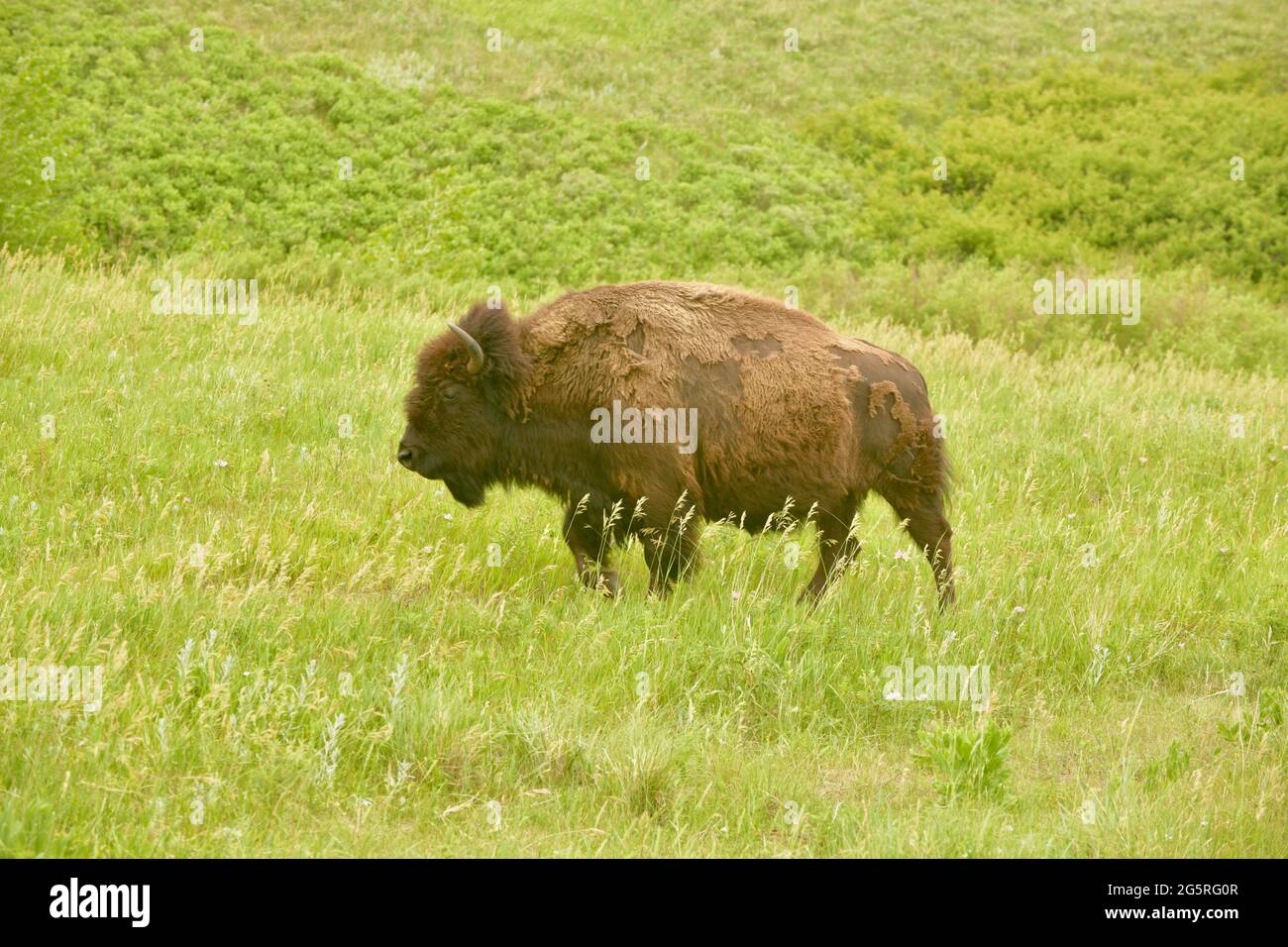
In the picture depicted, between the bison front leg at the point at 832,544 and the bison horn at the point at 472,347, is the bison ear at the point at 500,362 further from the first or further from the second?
the bison front leg at the point at 832,544

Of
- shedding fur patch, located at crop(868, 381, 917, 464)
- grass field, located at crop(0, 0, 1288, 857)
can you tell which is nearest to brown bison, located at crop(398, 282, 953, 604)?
shedding fur patch, located at crop(868, 381, 917, 464)

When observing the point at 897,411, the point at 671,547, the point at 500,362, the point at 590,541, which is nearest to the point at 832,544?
the point at 897,411

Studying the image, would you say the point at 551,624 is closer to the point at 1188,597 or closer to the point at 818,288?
the point at 1188,597

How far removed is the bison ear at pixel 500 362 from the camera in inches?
260

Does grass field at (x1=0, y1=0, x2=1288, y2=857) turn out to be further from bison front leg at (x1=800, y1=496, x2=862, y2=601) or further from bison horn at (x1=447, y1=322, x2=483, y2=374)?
bison horn at (x1=447, y1=322, x2=483, y2=374)

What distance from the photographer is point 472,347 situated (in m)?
6.45

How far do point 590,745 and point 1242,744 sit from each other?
2893mm

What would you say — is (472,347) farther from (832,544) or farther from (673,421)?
(832,544)

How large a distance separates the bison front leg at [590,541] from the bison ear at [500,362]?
688 mm

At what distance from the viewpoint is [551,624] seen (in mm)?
5523

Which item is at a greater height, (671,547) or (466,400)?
(466,400)

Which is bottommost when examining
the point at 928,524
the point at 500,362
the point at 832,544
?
the point at 832,544

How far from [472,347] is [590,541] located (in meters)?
1.30

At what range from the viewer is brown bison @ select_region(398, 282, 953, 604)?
641cm
